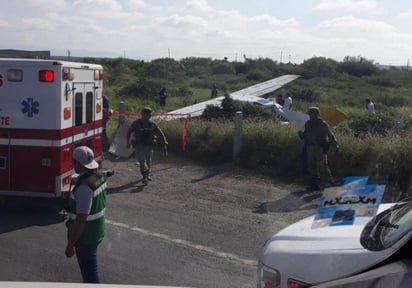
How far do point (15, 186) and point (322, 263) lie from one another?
727 cm

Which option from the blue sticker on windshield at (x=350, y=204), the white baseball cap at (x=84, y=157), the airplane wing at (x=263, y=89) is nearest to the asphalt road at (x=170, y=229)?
the white baseball cap at (x=84, y=157)

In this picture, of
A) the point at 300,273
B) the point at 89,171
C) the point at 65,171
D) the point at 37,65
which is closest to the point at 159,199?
the point at 65,171

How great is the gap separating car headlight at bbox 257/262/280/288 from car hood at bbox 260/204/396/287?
2cm

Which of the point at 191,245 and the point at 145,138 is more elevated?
the point at 145,138

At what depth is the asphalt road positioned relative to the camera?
7070 millimetres

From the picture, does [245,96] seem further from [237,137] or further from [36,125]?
[36,125]

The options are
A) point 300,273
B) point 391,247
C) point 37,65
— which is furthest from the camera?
point 37,65

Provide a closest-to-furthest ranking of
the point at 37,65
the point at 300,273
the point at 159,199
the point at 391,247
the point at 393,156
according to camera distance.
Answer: the point at 391,247 < the point at 300,273 < the point at 37,65 < the point at 159,199 < the point at 393,156

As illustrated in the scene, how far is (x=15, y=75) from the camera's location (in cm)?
933

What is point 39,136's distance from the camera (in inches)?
371

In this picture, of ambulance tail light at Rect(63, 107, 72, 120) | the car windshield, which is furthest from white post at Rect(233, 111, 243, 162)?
the car windshield

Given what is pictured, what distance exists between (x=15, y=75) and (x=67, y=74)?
0.74 metres

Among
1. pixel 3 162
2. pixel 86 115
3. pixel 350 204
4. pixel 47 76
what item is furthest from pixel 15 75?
pixel 350 204

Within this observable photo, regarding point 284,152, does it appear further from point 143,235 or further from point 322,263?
point 322,263
